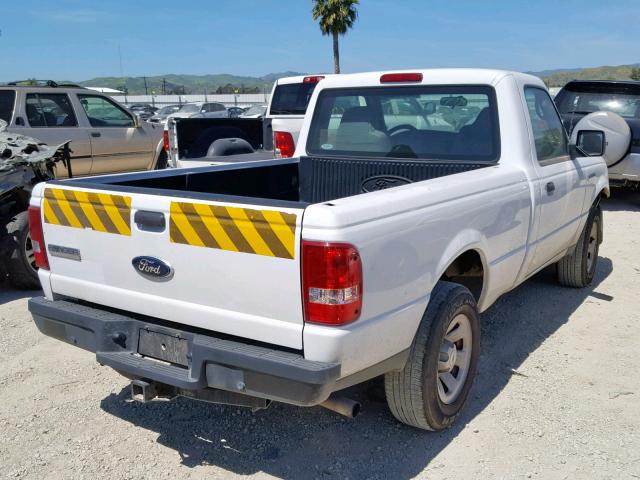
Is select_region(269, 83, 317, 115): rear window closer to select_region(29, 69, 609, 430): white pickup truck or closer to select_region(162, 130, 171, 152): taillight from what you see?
select_region(162, 130, 171, 152): taillight

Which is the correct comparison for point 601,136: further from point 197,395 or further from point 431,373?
point 197,395

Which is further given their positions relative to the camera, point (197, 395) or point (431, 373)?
point (431, 373)

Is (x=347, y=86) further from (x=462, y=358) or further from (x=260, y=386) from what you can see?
(x=260, y=386)

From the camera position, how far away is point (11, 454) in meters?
3.17

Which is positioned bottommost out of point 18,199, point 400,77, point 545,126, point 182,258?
point 18,199

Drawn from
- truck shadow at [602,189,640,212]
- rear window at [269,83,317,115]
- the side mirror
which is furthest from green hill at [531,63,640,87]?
the side mirror

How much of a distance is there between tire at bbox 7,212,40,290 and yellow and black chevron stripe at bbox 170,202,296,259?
11.4 ft

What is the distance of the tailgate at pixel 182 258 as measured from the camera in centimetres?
249

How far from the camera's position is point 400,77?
170 inches

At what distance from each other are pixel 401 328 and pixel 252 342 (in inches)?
26.6

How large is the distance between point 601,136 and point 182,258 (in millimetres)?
3740

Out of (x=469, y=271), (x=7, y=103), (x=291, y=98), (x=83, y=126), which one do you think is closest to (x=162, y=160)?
(x=83, y=126)

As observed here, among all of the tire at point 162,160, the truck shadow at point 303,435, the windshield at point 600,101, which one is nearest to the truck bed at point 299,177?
the truck shadow at point 303,435

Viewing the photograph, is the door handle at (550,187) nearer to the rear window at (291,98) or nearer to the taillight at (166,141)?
the taillight at (166,141)
